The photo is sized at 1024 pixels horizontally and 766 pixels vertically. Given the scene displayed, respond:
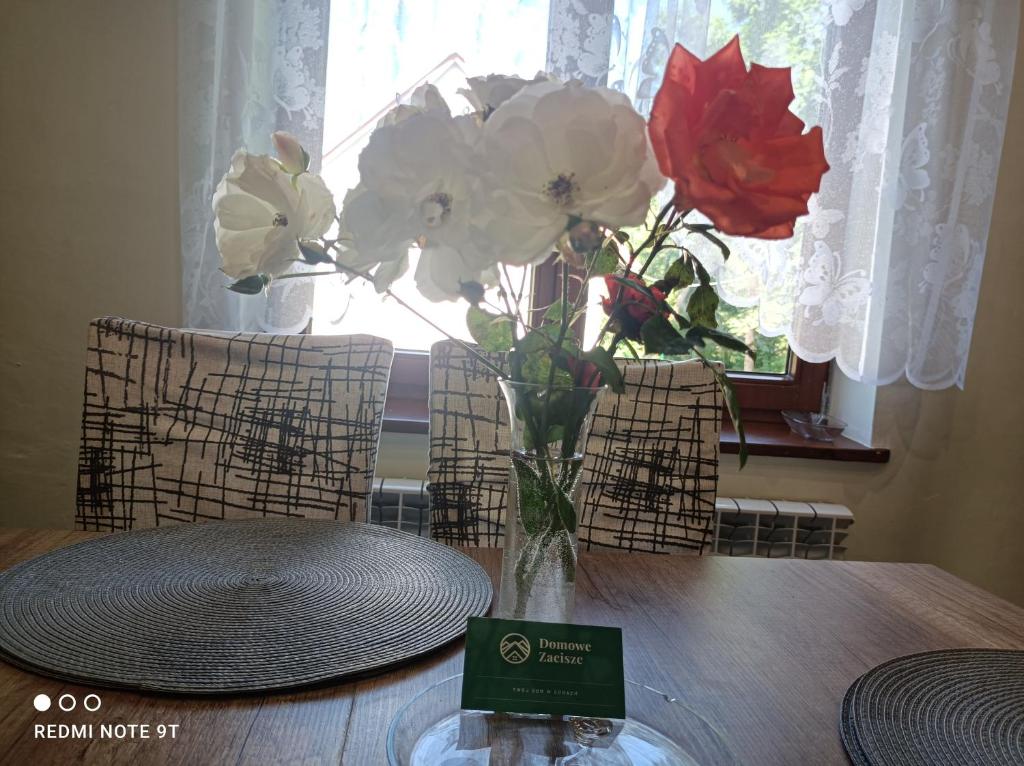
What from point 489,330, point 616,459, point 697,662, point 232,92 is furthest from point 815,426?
point 489,330

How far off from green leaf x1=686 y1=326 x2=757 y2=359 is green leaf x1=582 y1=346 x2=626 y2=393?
6 cm

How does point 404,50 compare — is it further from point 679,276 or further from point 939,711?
point 939,711

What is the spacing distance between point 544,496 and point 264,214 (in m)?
0.29

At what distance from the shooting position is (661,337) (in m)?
0.57

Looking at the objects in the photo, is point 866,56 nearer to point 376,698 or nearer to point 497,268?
point 497,268

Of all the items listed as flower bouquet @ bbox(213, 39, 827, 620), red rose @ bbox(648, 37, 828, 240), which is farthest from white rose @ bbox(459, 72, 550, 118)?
red rose @ bbox(648, 37, 828, 240)

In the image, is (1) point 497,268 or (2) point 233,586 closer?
(1) point 497,268

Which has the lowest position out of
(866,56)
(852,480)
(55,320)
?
(852,480)

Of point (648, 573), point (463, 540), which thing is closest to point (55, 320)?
point (463, 540)

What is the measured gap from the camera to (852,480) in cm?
223

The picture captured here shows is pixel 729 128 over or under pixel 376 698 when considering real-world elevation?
over

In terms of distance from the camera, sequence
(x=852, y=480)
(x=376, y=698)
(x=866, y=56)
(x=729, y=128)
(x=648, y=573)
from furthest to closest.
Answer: (x=852, y=480) < (x=866, y=56) < (x=648, y=573) < (x=376, y=698) < (x=729, y=128)

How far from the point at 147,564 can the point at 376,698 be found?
39 cm

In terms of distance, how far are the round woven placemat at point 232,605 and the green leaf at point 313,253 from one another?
36cm
